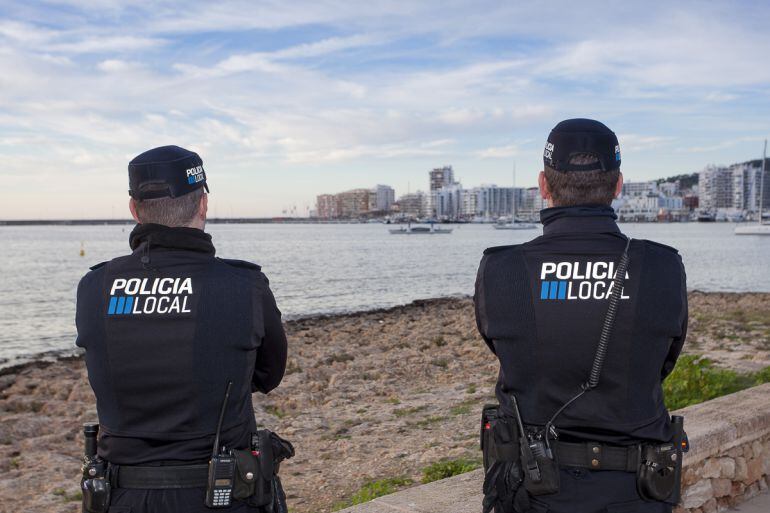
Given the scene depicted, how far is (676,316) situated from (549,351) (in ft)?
1.76

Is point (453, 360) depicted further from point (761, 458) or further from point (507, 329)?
point (507, 329)

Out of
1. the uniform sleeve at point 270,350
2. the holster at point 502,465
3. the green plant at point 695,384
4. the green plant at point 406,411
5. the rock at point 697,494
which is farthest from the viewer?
the green plant at point 406,411

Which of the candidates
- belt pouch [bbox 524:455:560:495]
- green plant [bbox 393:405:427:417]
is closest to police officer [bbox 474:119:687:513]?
belt pouch [bbox 524:455:560:495]

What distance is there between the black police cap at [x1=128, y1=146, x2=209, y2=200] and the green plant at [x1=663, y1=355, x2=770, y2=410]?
21.1 feet

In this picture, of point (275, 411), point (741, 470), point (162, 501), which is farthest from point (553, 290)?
point (275, 411)

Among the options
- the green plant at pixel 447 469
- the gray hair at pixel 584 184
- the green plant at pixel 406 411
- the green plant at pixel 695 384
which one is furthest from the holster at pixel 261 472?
the green plant at pixel 406 411

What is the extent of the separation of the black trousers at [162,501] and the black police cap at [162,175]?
1186 mm

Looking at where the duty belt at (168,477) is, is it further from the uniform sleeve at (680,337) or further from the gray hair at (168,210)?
the uniform sleeve at (680,337)

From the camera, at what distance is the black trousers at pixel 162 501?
112 inches

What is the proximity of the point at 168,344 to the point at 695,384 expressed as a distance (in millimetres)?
7319

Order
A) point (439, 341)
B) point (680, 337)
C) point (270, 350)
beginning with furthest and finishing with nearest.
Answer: point (439, 341) → point (270, 350) → point (680, 337)

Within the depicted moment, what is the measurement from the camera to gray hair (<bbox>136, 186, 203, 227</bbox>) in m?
3.06

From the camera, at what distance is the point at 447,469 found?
7.43 meters

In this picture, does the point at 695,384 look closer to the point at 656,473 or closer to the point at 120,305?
the point at 656,473
